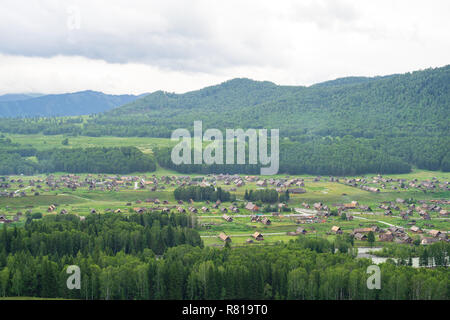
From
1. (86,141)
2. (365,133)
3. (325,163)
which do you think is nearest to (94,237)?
(325,163)

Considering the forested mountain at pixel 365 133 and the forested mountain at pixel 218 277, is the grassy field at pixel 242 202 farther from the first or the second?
the forested mountain at pixel 218 277

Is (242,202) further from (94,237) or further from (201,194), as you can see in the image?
(94,237)

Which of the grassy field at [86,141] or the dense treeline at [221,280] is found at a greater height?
the grassy field at [86,141]

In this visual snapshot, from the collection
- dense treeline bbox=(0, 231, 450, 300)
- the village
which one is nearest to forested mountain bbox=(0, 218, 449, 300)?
dense treeline bbox=(0, 231, 450, 300)

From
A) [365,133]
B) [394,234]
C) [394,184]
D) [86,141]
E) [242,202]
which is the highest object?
[365,133]

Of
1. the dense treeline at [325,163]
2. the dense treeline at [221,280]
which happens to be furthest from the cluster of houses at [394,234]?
the dense treeline at [325,163]

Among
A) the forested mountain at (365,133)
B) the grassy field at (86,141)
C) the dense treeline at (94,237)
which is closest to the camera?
the dense treeline at (94,237)

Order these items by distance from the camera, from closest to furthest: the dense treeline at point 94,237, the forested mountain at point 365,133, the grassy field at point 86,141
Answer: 1. the dense treeline at point 94,237
2. the forested mountain at point 365,133
3. the grassy field at point 86,141

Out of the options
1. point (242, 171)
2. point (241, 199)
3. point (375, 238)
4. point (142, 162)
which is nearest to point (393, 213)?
point (375, 238)
